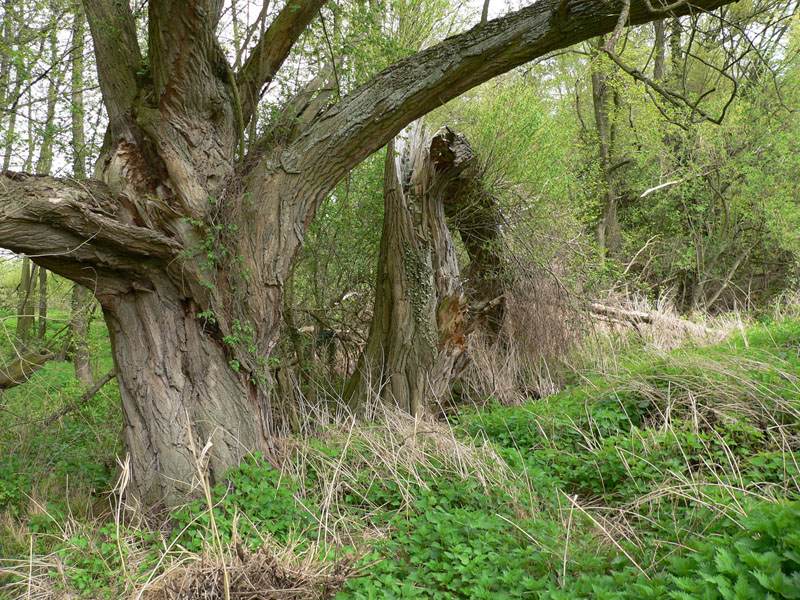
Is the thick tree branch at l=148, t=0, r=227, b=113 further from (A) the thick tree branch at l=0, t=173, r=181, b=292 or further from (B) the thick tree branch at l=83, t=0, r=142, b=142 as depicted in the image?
(A) the thick tree branch at l=0, t=173, r=181, b=292

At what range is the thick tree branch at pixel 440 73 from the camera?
369cm

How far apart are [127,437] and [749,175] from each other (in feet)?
37.5

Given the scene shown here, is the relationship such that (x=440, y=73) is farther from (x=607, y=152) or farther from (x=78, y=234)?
(x=607, y=152)

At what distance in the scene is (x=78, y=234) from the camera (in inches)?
139

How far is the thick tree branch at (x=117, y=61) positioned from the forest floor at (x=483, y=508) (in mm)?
2861

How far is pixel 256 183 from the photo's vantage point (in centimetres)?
416

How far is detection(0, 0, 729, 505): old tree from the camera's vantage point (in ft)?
12.5

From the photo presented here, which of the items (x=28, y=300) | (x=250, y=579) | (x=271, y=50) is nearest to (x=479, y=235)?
(x=271, y=50)

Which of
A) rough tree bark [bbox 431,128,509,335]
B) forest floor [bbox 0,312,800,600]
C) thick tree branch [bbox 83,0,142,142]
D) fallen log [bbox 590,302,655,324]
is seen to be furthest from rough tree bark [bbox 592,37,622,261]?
thick tree branch [bbox 83,0,142,142]

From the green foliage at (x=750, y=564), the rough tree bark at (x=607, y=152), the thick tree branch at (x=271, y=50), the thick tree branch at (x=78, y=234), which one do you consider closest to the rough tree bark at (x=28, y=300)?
the thick tree branch at (x=78, y=234)

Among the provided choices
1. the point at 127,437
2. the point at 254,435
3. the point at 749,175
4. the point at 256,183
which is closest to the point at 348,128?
the point at 256,183

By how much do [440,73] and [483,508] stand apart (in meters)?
3.08

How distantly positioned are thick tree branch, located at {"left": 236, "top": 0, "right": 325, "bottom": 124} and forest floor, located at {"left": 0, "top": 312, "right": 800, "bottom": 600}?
118 inches

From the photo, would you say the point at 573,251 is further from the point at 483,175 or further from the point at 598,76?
the point at 598,76
